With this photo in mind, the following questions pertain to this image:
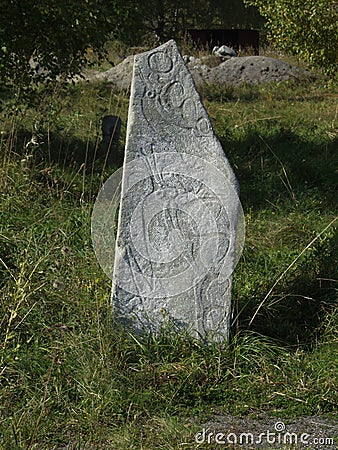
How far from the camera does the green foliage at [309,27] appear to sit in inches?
344

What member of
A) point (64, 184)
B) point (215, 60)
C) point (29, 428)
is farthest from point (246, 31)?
point (29, 428)

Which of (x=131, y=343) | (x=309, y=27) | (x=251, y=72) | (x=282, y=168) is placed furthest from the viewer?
(x=251, y=72)

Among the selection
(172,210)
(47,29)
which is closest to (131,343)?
(172,210)

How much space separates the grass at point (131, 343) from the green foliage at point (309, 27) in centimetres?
258

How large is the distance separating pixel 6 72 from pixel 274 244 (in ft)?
11.9

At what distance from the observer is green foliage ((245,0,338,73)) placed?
28.7 ft

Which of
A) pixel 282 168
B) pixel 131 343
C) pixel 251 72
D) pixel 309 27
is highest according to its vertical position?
pixel 309 27

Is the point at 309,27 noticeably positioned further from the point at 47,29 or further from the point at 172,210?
the point at 172,210

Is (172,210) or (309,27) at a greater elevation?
(309,27)

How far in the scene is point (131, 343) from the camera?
4.43m

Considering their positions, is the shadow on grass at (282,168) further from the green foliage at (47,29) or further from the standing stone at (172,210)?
the standing stone at (172,210)

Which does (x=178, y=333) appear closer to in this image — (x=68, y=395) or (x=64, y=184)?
(x=68, y=395)

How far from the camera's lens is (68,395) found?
4070mm

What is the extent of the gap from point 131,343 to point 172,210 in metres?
0.83
